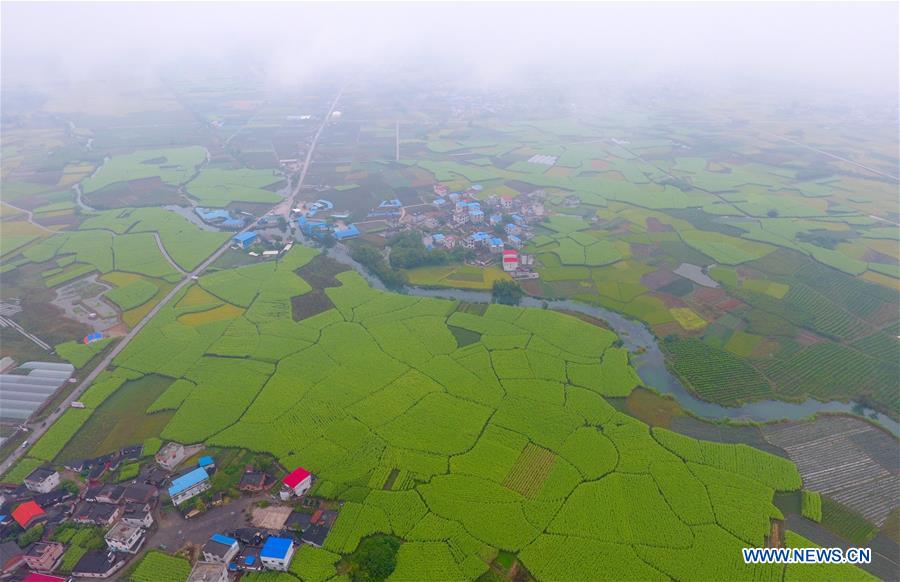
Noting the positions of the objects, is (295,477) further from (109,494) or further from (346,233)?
(346,233)

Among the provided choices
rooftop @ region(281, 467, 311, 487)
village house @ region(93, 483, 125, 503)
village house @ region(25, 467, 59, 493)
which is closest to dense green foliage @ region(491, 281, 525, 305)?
rooftop @ region(281, 467, 311, 487)

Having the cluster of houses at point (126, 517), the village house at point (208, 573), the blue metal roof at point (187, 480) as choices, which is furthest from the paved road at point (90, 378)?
the village house at point (208, 573)

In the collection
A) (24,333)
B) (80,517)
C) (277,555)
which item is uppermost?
(277,555)

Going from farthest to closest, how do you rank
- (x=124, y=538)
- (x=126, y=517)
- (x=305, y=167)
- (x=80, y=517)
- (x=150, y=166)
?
(x=305, y=167)
(x=150, y=166)
(x=80, y=517)
(x=126, y=517)
(x=124, y=538)

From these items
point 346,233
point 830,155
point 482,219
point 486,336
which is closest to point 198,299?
point 346,233

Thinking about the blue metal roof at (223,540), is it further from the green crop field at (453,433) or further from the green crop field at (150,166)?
the green crop field at (150,166)

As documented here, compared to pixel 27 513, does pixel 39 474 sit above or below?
above
